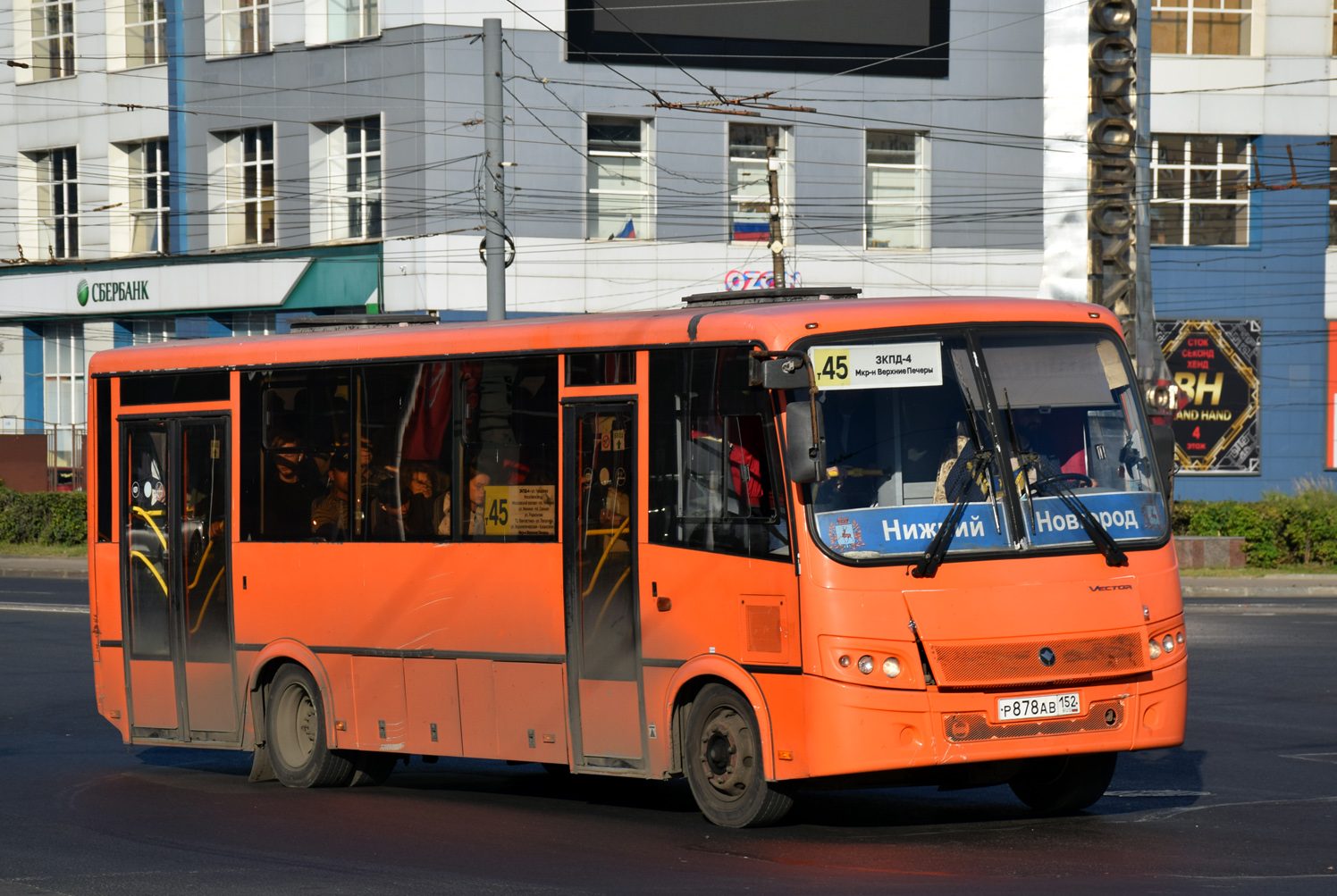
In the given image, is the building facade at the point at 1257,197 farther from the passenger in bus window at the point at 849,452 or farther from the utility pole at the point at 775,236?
the passenger in bus window at the point at 849,452

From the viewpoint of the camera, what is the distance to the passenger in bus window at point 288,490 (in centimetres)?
1240

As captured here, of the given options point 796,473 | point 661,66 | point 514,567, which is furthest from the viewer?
point 661,66

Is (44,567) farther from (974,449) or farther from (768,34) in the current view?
(974,449)

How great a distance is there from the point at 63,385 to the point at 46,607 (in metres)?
23.8

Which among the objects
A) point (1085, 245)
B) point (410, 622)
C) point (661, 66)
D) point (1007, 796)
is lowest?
point (1007, 796)

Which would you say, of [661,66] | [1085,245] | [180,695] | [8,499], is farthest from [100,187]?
[180,695]

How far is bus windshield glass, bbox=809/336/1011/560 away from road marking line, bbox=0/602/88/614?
18242 millimetres

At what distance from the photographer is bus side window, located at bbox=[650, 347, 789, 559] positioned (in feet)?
31.7

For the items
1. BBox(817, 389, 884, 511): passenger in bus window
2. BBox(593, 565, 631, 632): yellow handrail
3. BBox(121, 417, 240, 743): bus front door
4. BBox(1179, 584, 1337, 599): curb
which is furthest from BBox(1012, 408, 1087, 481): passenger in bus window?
BBox(1179, 584, 1337, 599): curb

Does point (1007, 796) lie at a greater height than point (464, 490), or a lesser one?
lesser

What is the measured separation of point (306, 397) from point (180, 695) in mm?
2312

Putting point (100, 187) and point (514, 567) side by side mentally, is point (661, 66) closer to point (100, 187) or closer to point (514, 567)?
point (100, 187)

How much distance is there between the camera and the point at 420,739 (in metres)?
11.6

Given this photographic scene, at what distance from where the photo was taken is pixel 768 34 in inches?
1661
